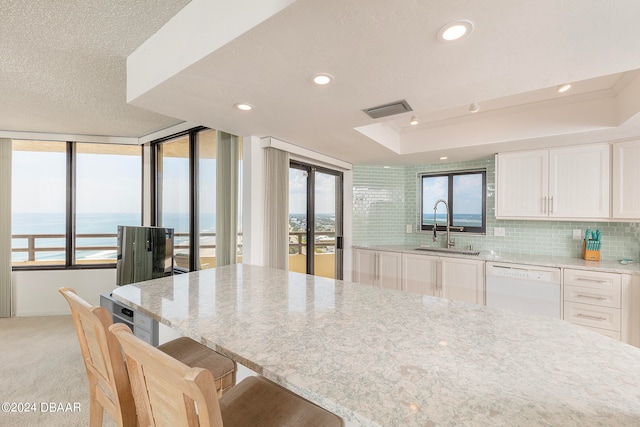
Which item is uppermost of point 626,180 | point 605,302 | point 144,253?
point 626,180

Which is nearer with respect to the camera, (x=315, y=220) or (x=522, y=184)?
(x=522, y=184)

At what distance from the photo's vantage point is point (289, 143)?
2.99 metres

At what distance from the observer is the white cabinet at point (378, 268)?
3.85 meters

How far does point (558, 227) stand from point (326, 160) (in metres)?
2.95

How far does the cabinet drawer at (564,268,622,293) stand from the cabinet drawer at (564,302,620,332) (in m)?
0.20

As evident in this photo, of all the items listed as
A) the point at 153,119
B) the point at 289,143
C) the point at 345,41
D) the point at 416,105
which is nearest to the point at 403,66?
the point at 345,41

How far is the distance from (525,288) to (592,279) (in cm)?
54

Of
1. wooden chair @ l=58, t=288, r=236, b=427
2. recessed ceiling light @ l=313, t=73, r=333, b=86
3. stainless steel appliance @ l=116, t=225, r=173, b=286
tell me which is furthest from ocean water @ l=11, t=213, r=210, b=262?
recessed ceiling light @ l=313, t=73, r=333, b=86

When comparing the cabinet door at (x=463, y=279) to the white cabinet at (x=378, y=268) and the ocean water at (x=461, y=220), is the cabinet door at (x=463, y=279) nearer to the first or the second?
the white cabinet at (x=378, y=268)

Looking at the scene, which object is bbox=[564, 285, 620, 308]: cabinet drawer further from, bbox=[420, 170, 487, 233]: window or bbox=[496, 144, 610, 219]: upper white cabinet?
bbox=[420, 170, 487, 233]: window

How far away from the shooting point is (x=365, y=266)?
419cm

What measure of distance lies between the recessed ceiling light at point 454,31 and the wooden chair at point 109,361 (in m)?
1.63

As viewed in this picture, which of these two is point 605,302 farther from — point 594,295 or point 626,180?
point 626,180

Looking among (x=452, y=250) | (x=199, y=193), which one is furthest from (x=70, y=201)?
(x=452, y=250)
